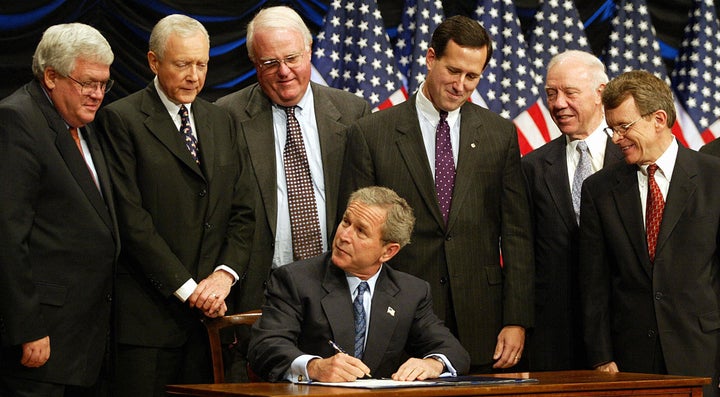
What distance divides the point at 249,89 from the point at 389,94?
5.66ft

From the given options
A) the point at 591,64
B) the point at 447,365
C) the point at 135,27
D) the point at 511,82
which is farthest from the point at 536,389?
the point at 511,82

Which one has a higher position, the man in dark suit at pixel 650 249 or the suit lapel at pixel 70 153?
the suit lapel at pixel 70 153

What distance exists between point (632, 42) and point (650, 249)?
3086 mm

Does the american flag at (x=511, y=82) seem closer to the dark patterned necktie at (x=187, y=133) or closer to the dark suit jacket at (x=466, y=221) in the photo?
the dark suit jacket at (x=466, y=221)

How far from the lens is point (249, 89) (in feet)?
15.9

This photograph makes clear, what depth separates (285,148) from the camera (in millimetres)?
4668

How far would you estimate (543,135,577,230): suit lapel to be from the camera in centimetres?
477

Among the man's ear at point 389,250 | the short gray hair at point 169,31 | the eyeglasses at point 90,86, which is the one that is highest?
the short gray hair at point 169,31

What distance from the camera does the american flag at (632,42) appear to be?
7008mm

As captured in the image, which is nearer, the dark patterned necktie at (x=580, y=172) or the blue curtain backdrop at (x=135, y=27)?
the dark patterned necktie at (x=580, y=172)

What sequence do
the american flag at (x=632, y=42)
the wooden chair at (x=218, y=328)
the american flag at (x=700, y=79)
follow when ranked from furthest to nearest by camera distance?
1. the american flag at (x=700, y=79)
2. the american flag at (x=632, y=42)
3. the wooden chair at (x=218, y=328)

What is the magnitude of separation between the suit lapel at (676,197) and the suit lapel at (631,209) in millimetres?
71

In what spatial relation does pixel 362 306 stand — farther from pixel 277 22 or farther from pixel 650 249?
pixel 277 22

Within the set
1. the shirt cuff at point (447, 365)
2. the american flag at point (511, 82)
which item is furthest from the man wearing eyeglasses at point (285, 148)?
the american flag at point (511, 82)
